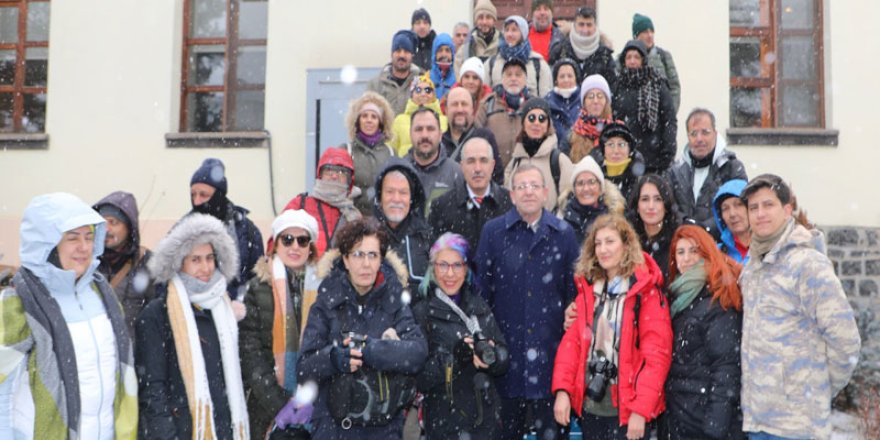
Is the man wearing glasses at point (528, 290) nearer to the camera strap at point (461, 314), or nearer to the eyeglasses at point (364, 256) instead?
the camera strap at point (461, 314)

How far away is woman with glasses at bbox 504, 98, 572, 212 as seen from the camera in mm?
5512

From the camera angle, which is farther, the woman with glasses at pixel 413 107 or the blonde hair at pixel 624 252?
the woman with glasses at pixel 413 107

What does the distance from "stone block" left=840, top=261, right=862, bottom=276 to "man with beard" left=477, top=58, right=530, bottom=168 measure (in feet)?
15.3

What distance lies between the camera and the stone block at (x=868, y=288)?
29.6ft

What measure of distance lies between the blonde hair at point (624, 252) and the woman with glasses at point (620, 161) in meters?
1.40

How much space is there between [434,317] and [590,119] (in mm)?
2462

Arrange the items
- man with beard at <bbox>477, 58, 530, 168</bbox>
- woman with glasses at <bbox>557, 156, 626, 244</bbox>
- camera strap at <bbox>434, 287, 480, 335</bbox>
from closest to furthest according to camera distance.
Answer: camera strap at <bbox>434, 287, 480, 335</bbox> → woman with glasses at <bbox>557, 156, 626, 244</bbox> → man with beard at <bbox>477, 58, 530, 168</bbox>

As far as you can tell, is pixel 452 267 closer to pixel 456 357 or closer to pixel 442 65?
pixel 456 357

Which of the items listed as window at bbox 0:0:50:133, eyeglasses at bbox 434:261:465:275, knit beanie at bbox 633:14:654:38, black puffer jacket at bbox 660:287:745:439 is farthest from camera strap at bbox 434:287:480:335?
window at bbox 0:0:50:133

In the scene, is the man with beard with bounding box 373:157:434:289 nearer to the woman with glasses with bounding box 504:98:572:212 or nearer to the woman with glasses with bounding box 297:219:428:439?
the woman with glasses with bounding box 297:219:428:439

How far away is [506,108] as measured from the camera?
647 cm

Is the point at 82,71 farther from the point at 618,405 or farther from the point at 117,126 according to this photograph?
the point at 618,405

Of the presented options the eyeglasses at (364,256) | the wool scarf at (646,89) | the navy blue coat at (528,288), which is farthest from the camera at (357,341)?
the wool scarf at (646,89)

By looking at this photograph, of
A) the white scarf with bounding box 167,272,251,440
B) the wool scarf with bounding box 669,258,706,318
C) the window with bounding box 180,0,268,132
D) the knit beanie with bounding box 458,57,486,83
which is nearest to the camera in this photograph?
the white scarf with bounding box 167,272,251,440
